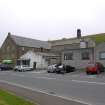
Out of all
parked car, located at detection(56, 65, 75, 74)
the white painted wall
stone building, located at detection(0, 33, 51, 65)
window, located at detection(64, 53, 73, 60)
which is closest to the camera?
parked car, located at detection(56, 65, 75, 74)

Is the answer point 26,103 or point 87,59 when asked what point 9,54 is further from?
point 26,103

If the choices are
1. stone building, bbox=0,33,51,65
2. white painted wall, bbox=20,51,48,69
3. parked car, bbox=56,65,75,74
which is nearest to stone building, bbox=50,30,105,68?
parked car, bbox=56,65,75,74

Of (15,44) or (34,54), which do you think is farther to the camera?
(15,44)

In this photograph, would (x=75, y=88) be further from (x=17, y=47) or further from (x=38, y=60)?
(x=17, y=47)

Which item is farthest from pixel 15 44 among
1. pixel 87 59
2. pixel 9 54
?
pixel 87 59

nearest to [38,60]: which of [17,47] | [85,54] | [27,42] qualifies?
[17,47]

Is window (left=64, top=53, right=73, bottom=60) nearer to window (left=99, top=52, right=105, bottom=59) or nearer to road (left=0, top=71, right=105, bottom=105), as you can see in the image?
window (left=99, top=52, right=105, bottom=59)

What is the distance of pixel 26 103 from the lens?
10.4 metres

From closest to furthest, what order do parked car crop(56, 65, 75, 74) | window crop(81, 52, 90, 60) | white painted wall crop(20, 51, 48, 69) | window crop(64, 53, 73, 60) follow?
parked car crop(56, 65, 75, 74)
window crop(81, 52, 90, 60)
window crop(64, 53, 73, 60)
white painted wall crop(20, 51, 48, 69)

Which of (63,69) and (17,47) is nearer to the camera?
(63,69)

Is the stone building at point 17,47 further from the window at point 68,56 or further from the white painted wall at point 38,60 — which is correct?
the window at point 68,56

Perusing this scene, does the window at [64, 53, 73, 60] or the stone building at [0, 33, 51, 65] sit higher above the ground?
the stone building at [0, 33, 51, 65]

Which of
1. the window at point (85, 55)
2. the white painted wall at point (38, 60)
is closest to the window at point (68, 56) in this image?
the window at point (85, 55)

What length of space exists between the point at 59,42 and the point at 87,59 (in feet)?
95.1
